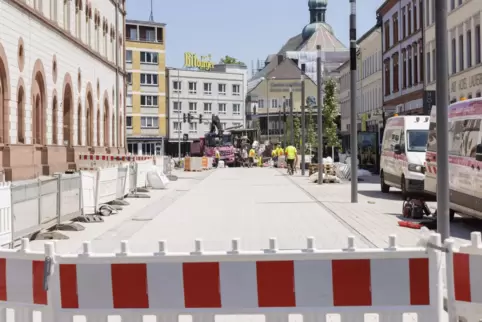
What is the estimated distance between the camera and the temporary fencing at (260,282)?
571 cm

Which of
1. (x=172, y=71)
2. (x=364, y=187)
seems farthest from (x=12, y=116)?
(x=172, y=71)

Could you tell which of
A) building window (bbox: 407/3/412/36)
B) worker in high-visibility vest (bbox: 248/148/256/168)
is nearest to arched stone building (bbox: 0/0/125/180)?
worker in high-visibility vest (bbox: 248/148/256/168)

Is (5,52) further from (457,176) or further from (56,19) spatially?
(457,176)

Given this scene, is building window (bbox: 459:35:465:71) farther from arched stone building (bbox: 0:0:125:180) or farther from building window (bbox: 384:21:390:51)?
building window (bbox: 384:21:390:51)

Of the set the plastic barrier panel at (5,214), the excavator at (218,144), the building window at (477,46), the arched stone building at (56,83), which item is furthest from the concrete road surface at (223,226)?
the excavator at (218,144)

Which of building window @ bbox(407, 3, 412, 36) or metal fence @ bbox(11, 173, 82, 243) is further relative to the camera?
building window @ bbox(407, 3, 412, 36)

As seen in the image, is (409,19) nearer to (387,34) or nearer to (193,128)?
(387,34)

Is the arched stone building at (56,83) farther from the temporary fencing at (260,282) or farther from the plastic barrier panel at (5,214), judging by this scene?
the temporary fencing at (260,282)

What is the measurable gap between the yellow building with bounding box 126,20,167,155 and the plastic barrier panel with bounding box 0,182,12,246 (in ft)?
290

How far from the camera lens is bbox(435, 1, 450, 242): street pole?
10164 mm

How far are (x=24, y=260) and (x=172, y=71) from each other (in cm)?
10796

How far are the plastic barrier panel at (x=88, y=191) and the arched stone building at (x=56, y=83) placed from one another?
10.8 metres

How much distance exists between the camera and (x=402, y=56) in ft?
194

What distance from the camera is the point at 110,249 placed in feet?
44.2
